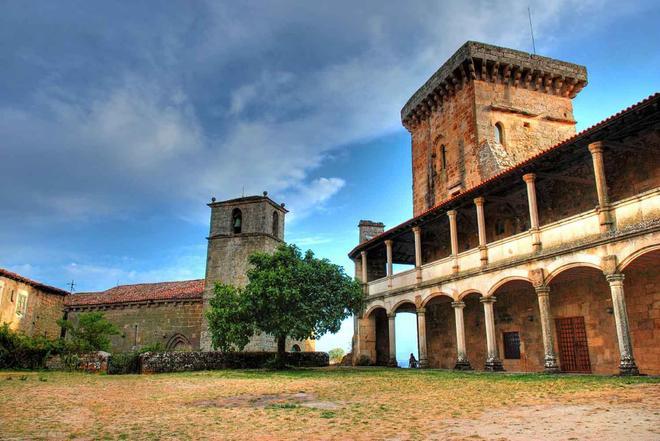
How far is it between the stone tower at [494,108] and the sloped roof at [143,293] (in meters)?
20.7

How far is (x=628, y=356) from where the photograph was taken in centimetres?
1185

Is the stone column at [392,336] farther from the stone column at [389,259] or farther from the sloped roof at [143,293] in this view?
the sloped roof at [143,293]

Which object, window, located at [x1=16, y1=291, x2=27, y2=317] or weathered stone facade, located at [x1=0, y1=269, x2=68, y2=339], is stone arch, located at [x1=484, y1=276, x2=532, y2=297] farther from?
window, located at [x1=16, y1=291, x2=27, y2=317]

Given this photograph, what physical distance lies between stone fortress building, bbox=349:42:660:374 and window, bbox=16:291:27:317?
2122 cm

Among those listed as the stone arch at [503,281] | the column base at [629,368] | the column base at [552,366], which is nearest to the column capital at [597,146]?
the stone arch at [503,281]

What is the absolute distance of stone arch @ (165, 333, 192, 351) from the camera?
34469mm

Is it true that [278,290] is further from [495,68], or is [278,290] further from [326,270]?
[495,68]

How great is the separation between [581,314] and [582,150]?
19.5 feet

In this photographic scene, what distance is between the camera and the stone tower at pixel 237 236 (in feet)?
118

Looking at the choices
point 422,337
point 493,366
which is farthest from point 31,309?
point 493,366

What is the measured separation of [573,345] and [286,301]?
10.9 metres

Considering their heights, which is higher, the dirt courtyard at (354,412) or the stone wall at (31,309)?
the stone wall at (31,309)

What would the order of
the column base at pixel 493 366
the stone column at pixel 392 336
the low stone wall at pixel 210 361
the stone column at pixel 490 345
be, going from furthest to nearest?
the stone column at pixel 392 336
the low stone wall at pixel 210 361
the stone column at pixel 490 345
the column base at pixel 493 366

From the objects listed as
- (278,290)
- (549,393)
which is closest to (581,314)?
(549,393)
